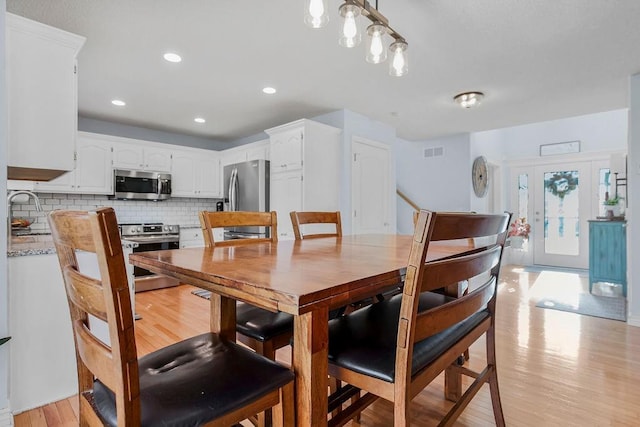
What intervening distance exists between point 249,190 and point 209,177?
1.17m

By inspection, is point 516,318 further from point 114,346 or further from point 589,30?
point 114,346

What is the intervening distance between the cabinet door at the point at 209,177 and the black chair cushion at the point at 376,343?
449cm

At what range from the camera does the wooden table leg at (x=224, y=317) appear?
1.25m

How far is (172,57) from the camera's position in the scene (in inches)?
107

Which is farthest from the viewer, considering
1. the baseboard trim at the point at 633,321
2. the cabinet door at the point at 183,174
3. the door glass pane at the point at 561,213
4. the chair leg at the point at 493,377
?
the door glass pane at the point at 561,213

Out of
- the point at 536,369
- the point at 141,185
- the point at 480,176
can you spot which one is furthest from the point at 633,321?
the point at 141,185

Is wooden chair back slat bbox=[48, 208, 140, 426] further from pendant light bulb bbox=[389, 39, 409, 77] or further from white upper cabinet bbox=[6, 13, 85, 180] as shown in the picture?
pendant light bulb bbox=[389, 39, 409, 77]

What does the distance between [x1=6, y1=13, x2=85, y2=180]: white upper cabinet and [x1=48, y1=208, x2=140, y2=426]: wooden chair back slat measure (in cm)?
160

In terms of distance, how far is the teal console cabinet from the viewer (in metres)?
3.98

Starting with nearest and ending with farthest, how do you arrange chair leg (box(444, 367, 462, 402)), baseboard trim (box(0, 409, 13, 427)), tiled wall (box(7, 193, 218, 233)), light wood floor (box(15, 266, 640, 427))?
baseboard trim (box(0, 409, 13, 427)) < light wood floor (box(15, 266, 640, 427)) < chair leg (box(444, 367, 462, 402)) < tiled wall (box(7, 193, 218, 233))

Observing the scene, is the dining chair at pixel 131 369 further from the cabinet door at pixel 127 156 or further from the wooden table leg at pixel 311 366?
the cabinet door at pixel 127 156

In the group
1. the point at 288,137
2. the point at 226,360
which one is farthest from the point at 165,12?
the point at 226,360

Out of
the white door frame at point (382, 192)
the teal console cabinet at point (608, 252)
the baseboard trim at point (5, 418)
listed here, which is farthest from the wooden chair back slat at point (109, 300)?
the teal console cabinet at point (608, 252)

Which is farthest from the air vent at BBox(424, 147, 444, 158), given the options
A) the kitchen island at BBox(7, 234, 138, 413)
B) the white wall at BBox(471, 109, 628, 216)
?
the kitchen island at BBox(7, 234, 138, 413)
